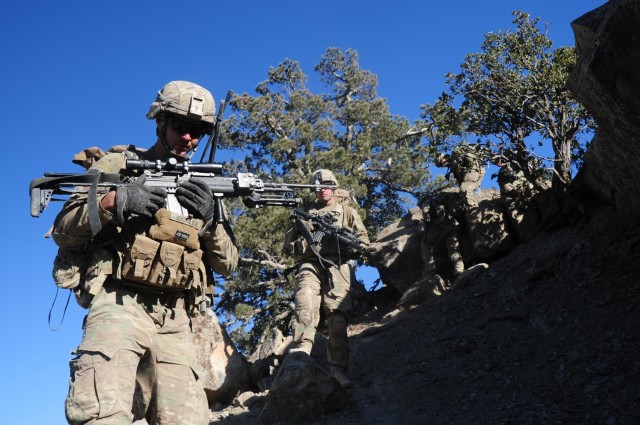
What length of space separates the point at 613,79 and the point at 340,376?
14.9 ft

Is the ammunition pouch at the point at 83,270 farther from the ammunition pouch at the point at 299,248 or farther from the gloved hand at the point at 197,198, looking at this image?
the ammunition pouch at the point at 299,248

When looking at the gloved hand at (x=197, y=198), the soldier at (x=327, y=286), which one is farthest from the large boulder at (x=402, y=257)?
the gloved hand at (x=197, y=198)

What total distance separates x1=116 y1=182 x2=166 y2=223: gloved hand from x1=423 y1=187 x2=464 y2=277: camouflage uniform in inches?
311

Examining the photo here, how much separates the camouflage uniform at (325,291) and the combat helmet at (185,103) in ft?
13.5

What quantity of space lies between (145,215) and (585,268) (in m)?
5.52

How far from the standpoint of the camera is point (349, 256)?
926 cm

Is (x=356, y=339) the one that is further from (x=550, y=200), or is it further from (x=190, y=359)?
(x=190, y=359)

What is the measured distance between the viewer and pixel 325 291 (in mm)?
8836

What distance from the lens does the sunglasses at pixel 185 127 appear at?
16.2 feet

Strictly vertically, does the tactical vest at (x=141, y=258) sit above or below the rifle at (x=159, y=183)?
below

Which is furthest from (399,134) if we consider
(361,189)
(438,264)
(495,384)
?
(495,384)

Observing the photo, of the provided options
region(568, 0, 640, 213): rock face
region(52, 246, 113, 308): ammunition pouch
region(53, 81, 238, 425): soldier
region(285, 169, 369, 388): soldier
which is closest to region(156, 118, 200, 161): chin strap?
region(53, 81, 238, 425): soldier

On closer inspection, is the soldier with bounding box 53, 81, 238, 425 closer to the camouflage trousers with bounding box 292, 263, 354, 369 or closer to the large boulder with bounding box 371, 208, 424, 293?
the camouflage trousers with bounding box 292, 263, 354, 369

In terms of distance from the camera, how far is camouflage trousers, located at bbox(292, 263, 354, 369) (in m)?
8.53
